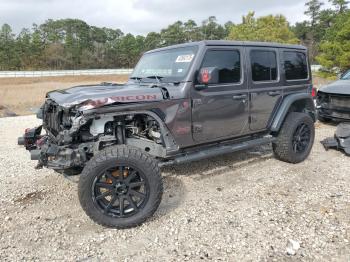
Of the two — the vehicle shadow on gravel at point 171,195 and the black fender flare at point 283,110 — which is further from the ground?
the black fender flare at point 283,110

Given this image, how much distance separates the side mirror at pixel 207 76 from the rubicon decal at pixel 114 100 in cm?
63

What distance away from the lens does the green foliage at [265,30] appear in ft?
103

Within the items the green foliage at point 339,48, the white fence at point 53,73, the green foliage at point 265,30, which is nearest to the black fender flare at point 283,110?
the green foliage at point 339,48

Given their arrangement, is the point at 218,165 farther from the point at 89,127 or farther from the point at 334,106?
the point at 334,106

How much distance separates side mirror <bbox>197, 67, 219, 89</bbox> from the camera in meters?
4.06

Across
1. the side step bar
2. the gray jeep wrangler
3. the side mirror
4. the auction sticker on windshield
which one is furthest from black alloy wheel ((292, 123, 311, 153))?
the auction sticker on windshield

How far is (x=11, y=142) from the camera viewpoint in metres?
7.53

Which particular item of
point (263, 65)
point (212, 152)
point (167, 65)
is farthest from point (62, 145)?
point (263, 65)

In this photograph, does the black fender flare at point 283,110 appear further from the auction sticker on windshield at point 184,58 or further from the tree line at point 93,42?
the tree line at point 93,42

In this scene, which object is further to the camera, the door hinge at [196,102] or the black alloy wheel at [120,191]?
the door hinge at [196,102]

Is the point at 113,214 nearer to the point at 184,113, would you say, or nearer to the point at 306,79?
the point at 184,113

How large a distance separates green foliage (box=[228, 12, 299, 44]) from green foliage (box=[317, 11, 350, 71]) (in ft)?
42.2

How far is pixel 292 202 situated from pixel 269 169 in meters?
1.26

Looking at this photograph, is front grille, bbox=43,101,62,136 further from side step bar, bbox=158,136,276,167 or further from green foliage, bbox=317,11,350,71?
green foliage, bbox=317,11,350,71
